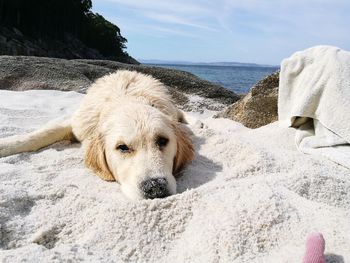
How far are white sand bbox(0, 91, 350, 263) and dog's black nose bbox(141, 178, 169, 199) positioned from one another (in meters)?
A: 0.16

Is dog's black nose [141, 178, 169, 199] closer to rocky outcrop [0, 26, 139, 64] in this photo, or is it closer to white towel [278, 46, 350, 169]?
white towel [278, 46, 350, 169]

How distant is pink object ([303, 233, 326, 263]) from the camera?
83.9 inches

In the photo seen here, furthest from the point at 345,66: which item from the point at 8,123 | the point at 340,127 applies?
the point at 8,123

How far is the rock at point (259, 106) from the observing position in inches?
256

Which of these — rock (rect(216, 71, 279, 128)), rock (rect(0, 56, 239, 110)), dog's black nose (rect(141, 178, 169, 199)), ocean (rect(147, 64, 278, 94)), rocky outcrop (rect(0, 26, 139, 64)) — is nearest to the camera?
dog's black nose (rect(141, 178, 169, 199))

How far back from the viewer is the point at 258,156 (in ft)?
12.8

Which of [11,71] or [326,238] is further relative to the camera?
[11,71]

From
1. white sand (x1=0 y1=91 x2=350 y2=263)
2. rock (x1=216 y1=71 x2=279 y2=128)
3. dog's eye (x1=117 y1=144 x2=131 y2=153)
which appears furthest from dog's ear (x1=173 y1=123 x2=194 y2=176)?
rock (x1=216 y1=71 x2=279 y2=128)

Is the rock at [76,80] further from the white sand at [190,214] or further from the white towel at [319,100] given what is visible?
the white sand at [190,214]

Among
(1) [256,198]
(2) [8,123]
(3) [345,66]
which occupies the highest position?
(3) [345,66]

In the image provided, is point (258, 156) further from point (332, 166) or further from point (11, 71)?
point (11, 71)

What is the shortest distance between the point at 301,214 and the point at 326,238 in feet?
0.89

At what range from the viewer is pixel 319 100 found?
489 cm

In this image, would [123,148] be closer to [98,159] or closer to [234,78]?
[98,159]
